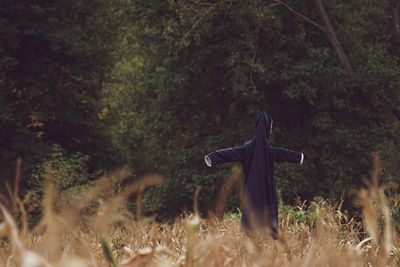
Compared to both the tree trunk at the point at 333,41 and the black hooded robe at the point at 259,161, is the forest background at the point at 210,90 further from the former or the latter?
the black hooded robe at the point at 259,161

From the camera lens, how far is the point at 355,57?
1534 cm

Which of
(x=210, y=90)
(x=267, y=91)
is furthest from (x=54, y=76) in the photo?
(x=267, y=91)

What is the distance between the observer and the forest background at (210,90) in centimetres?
1333

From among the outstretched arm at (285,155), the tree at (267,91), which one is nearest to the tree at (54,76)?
the tree at (267,91)

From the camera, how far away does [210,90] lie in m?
15.8

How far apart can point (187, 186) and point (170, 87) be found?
11.8 ft

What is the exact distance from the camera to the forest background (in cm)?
1333

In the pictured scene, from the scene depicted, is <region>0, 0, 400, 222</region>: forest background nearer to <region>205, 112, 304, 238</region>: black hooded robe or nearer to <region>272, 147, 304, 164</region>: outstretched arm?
<region>272, 147, 304, 164</region>: outstretched arm

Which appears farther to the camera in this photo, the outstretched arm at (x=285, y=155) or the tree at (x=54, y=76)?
the tree at (x=54, y=76)

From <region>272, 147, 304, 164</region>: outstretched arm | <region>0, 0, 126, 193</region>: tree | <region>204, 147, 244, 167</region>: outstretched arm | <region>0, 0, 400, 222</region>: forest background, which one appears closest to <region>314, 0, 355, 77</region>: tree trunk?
<region>0, 0, 400, 222</region>: forest background

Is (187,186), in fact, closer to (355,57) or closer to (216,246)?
(355,57)

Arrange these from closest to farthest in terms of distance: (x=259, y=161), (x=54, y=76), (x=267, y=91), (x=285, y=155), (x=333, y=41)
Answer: (x=259, y=161) → (x=285, y=155) → (x=333, y=41) → (x=267, y=91) → (x=54, y=76)

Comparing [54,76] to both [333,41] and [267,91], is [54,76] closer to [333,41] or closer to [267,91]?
[267,91]

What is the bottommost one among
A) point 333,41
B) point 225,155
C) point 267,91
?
point 267,91
